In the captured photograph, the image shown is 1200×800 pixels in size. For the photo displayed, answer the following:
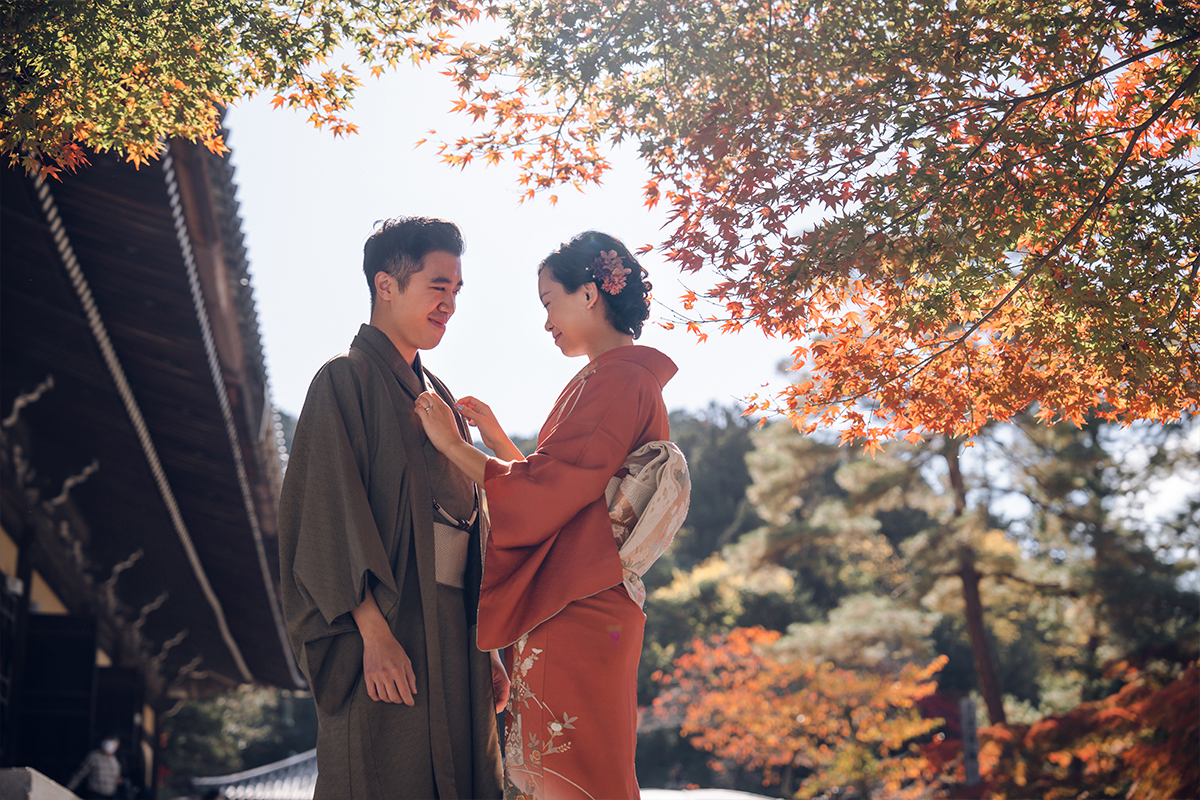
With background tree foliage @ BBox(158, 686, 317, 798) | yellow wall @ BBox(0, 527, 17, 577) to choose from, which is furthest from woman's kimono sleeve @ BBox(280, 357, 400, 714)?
background tree foliage @ BBox(158, 686, 317, 798)

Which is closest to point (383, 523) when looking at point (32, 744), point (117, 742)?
point (32, 744)

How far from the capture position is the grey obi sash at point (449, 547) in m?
2.29

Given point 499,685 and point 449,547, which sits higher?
point 449,547

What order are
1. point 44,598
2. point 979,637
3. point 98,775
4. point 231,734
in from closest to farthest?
point 44,598
point 98,775
point 979,637
point 231,734

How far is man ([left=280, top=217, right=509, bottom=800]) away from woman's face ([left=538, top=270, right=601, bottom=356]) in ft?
0.82

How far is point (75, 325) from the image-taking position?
3.98m

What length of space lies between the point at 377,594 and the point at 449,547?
0.25 meters

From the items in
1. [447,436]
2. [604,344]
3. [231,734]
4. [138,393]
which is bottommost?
[447,436]

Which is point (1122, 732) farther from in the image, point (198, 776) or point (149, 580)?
point (198, 776)

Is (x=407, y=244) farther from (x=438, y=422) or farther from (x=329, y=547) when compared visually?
(x=329, y=547)

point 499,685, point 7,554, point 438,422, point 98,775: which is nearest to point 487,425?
point 438,422

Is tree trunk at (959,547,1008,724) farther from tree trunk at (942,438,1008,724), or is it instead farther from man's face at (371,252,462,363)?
man's face at (371,252,462,363)

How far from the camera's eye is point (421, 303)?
7.91 ft

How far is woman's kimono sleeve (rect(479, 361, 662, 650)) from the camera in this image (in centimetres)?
213
